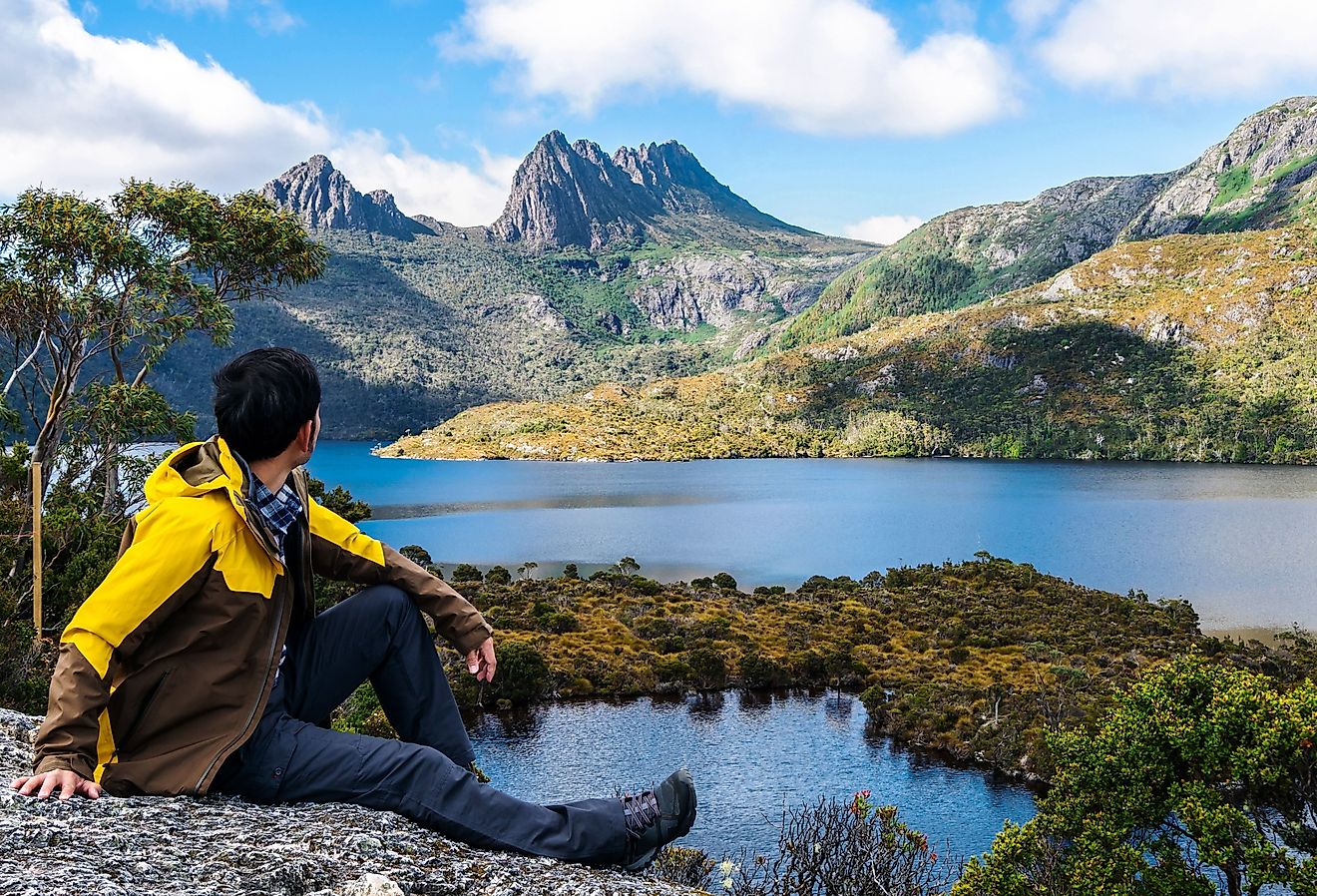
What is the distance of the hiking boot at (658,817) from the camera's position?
3764 mm

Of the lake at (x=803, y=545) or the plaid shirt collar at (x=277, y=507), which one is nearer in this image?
the plaid shirt collar at (x=277, y=507)

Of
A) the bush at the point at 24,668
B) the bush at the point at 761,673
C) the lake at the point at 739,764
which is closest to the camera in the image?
the bush at the point at 24,668

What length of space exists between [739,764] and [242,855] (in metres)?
23.1

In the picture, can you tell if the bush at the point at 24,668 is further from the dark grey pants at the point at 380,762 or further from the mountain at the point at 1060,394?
the mountain at the point at 1060,394

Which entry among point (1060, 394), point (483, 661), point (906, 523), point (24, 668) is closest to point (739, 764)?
point (24, 668)

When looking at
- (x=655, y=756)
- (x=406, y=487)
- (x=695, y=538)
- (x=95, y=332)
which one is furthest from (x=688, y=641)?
(x=406, y=487)

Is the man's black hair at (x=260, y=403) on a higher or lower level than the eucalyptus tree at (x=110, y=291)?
lower

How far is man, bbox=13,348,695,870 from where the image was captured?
3.13 m

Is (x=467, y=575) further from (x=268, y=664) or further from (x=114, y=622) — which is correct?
(x=114, y=622)

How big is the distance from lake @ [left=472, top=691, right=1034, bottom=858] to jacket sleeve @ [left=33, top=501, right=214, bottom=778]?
17.3m

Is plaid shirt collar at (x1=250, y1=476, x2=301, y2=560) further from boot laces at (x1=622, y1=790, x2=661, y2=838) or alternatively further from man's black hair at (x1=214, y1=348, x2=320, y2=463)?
boot laces at (x1=622, y1=790, x2=661, y2=838)

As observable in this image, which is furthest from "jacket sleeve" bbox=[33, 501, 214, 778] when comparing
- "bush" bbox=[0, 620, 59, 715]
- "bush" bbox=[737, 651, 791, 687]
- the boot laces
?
"bush" bbox=[737, 651, 791, 687]

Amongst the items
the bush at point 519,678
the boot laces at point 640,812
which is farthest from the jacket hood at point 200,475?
the bush at point 519,678

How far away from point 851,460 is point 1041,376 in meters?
47.4
